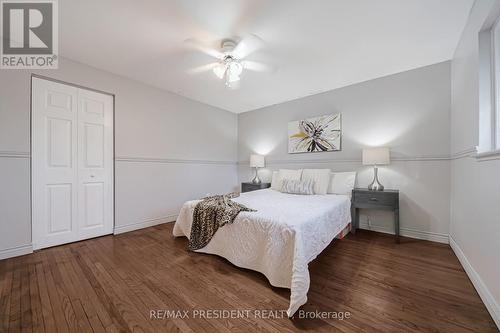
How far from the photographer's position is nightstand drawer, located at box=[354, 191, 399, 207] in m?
2.61

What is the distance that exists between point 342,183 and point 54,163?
4.10 meters

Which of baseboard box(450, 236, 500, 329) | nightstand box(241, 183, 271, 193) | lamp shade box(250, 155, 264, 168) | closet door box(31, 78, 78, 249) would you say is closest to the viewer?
baseboard box(450, 236, 500, 329)

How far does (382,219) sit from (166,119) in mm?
4065

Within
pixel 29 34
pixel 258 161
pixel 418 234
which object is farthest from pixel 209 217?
pixel 418 234

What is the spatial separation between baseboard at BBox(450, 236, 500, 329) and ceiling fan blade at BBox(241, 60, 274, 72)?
2.96m

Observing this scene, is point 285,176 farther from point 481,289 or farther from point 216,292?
point 481,289

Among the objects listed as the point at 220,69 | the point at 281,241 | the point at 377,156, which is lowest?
the point at 281,241

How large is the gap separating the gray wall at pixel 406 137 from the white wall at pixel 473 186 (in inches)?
6.1

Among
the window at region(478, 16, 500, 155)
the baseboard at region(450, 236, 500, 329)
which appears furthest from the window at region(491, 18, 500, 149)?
the baseboard at region(450, 236, 500, 329)

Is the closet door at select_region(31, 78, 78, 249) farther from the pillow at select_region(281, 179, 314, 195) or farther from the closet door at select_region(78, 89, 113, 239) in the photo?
the pillow at select_region(281, 179, 314, 195)

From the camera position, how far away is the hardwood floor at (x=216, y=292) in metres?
1.27

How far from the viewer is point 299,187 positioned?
10.5 feet

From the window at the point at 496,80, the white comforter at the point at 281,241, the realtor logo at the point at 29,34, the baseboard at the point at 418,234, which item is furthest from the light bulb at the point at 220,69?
the baseboard at the point at 418,234

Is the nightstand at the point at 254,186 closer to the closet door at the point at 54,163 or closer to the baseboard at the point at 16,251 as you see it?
the closet door at the point at 54,163
